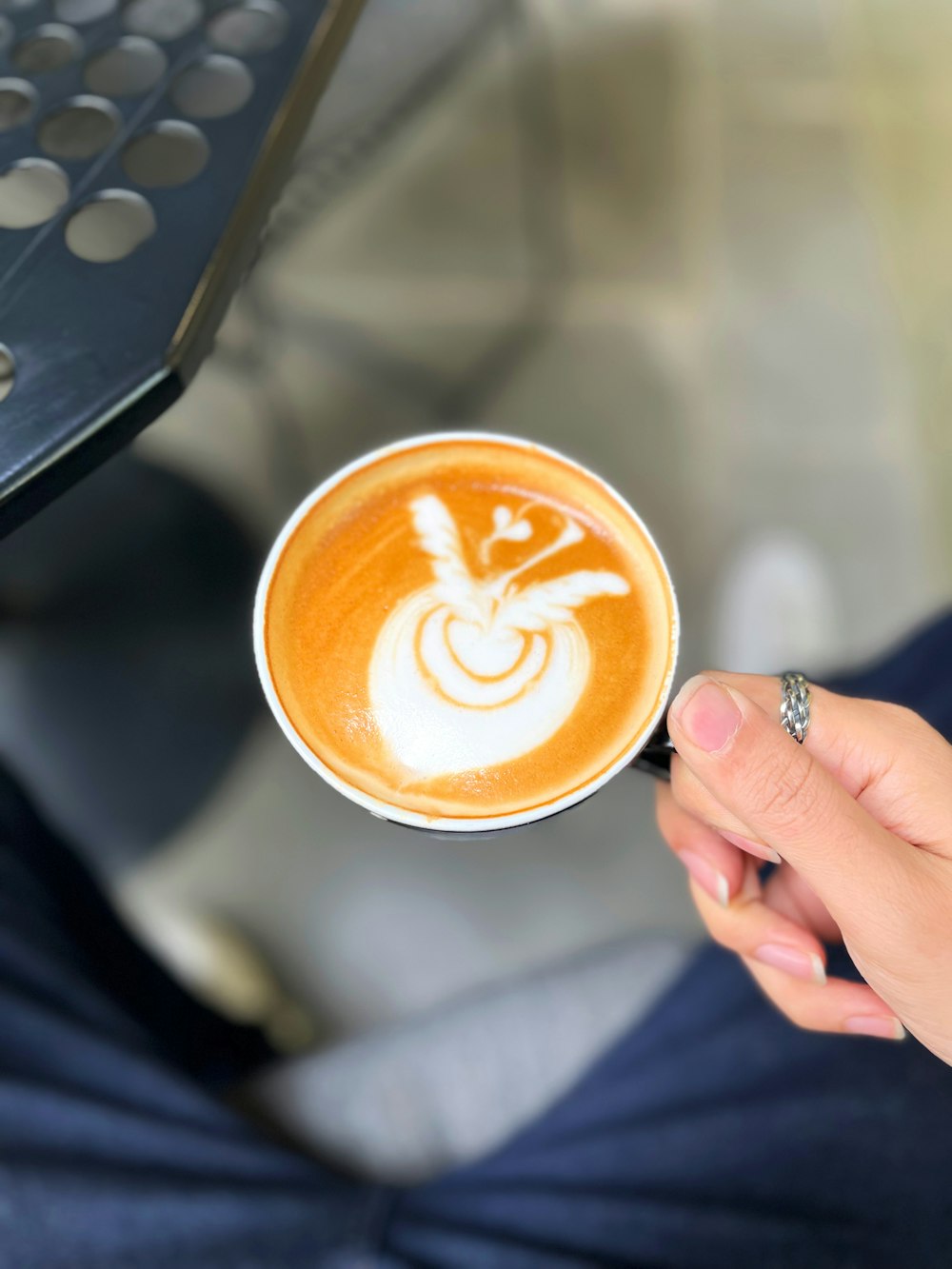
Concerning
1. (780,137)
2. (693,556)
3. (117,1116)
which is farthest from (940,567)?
(117,1116)

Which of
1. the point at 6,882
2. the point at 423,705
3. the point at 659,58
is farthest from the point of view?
the point at 659,58

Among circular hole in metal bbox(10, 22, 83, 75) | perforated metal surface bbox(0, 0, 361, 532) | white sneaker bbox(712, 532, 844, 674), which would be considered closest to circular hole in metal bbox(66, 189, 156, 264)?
perforated metal surface bbox(0, 0, 361, 532)

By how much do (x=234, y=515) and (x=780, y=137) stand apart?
975 mm

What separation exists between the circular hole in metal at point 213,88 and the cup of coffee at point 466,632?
0.80 ft

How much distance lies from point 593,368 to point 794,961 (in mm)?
965

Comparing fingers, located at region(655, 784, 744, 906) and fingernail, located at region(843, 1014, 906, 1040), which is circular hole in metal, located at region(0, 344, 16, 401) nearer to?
fingers, located at region(655, 784, 744, 906)

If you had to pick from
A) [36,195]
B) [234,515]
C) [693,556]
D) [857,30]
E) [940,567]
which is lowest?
[940,567]

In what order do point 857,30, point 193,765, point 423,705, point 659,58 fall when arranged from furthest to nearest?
point 659,58 < point 857,30 < point 193,765 < point 423,705

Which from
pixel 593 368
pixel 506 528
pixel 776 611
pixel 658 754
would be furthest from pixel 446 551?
pixel 593 368

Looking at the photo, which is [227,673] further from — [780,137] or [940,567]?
[780,137]

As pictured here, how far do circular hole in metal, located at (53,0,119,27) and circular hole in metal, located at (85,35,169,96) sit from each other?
37mm

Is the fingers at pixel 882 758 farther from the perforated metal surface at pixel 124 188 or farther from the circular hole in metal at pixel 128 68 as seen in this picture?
the circular hole in metal at pixel 128 68

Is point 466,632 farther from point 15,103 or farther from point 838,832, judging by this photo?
point 15,103

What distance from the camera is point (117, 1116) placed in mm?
687
